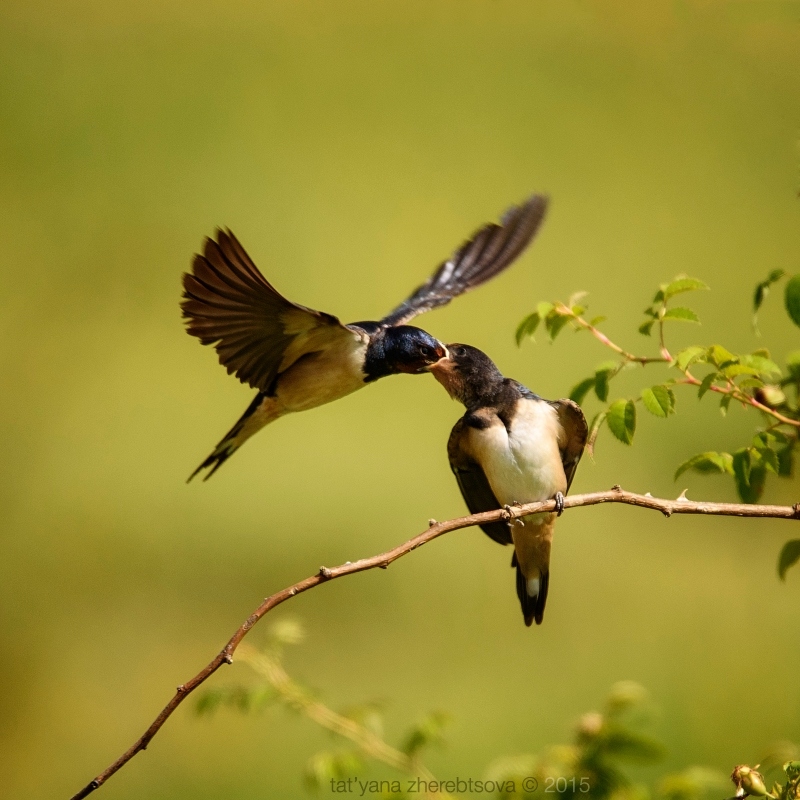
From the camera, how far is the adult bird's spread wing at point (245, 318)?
1.44m

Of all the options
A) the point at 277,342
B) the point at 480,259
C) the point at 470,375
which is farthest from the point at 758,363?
the point at 480,259

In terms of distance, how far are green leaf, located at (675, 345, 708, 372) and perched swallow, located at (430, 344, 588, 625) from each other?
0.42 metres

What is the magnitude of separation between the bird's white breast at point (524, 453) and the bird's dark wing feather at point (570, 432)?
2 cm

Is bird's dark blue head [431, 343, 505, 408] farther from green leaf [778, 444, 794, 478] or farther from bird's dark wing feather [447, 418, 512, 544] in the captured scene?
green leaf [778, 444, 794, 478]

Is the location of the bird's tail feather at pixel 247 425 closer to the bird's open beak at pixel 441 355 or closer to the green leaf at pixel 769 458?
the bird's open beak at pixel 441 355

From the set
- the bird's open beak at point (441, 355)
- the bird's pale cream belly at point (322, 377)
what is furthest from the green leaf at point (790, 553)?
the bird's pale cream belly at point (322, 377)

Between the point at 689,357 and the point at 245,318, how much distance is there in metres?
0.79

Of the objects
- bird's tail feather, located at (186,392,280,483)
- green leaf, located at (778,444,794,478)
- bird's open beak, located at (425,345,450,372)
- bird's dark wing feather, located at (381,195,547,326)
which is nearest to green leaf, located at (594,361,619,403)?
green leaf, located at (778,444,794,478)

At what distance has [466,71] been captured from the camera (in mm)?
5758

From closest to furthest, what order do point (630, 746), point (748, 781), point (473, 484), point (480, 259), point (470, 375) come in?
point (748, 781), point (630, 746), point (470, 375), point (473, 484), point (480, 259)

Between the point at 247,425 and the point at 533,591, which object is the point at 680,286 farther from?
the point at 247,425

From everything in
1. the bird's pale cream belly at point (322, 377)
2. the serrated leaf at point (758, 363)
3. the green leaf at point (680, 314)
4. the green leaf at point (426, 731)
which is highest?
the green leaf at point (680, 314)

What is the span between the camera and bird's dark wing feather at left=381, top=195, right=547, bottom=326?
2.29m

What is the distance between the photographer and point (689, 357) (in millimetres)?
1262
